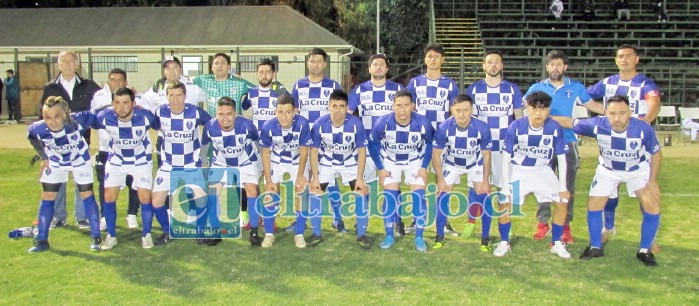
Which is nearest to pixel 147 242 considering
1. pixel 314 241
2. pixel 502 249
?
pixel 314 241

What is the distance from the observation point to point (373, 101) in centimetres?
661

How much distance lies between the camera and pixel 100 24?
27.2 m

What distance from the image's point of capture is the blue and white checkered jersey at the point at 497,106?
6.38 m

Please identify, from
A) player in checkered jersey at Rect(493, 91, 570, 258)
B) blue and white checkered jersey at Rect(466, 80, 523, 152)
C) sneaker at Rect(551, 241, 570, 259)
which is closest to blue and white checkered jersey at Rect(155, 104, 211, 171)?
blue and white checkered jersey at Rect(466, 80, 523, 152)

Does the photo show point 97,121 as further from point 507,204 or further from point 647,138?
point 647,138

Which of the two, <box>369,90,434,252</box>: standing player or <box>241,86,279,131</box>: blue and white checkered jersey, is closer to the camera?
<box>369,90,434,252</box>: standing player

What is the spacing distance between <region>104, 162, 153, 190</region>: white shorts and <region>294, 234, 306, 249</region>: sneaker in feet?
4.75

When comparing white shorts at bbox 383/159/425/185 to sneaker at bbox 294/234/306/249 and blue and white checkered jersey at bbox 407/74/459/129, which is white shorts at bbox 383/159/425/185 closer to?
blue and white checkered jersey at bbox 407/74/459/129

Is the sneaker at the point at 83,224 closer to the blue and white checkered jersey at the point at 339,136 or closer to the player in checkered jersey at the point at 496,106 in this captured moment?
the blue and white checkered jersey at the point at 339,136

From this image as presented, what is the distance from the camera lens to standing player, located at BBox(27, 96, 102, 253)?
5.91 meters

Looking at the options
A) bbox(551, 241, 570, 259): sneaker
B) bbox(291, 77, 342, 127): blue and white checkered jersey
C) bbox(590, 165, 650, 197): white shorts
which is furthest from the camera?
bbox(291, 77, 342, 127): blue and white checkered jersey

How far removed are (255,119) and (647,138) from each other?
3.74 m

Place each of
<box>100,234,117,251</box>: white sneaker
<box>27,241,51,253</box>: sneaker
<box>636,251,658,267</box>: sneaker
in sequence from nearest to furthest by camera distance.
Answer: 1. <box>636,251,658,267</box>: sneaker
2. <box>27,241,51,253</box>: sneaker
3. <box>100,234,117,251</box>: white sneaker

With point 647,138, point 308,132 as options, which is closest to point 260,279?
point 308,132
